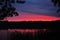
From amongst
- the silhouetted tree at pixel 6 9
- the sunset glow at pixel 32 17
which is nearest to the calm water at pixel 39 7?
the sunset glow at pixel 32 17

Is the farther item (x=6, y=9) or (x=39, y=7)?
(x=39, y=7)

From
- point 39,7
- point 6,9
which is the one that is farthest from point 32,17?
point 6,9

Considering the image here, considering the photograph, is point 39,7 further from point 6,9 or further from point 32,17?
point 6,9

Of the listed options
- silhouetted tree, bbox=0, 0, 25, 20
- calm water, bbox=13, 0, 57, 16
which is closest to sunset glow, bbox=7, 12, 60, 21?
calm water, bbox=13, 0, 57, 16

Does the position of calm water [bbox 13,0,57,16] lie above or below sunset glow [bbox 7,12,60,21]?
above

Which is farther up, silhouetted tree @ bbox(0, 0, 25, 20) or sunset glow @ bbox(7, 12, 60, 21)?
silhouetted tree @ bbox(0, 0, 25, 20)

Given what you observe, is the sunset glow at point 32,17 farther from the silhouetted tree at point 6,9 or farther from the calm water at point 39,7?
the silhouetted tree at point 6,9

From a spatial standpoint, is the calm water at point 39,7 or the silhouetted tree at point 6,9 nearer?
the silhouetted tree at point 6,9

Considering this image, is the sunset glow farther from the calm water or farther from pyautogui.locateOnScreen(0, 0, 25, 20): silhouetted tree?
pyautogui.locateOnScreen(0, 0, 25, 20): silhouetted tree

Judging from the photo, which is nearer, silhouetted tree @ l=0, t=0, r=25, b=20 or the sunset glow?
silhouetted tree @ l=0, t=0, r=25, b=20

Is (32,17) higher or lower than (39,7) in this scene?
lower

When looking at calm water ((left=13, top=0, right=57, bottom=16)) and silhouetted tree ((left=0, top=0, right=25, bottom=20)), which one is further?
calm water ((left=13, top=0, right=57, bottom=16))
